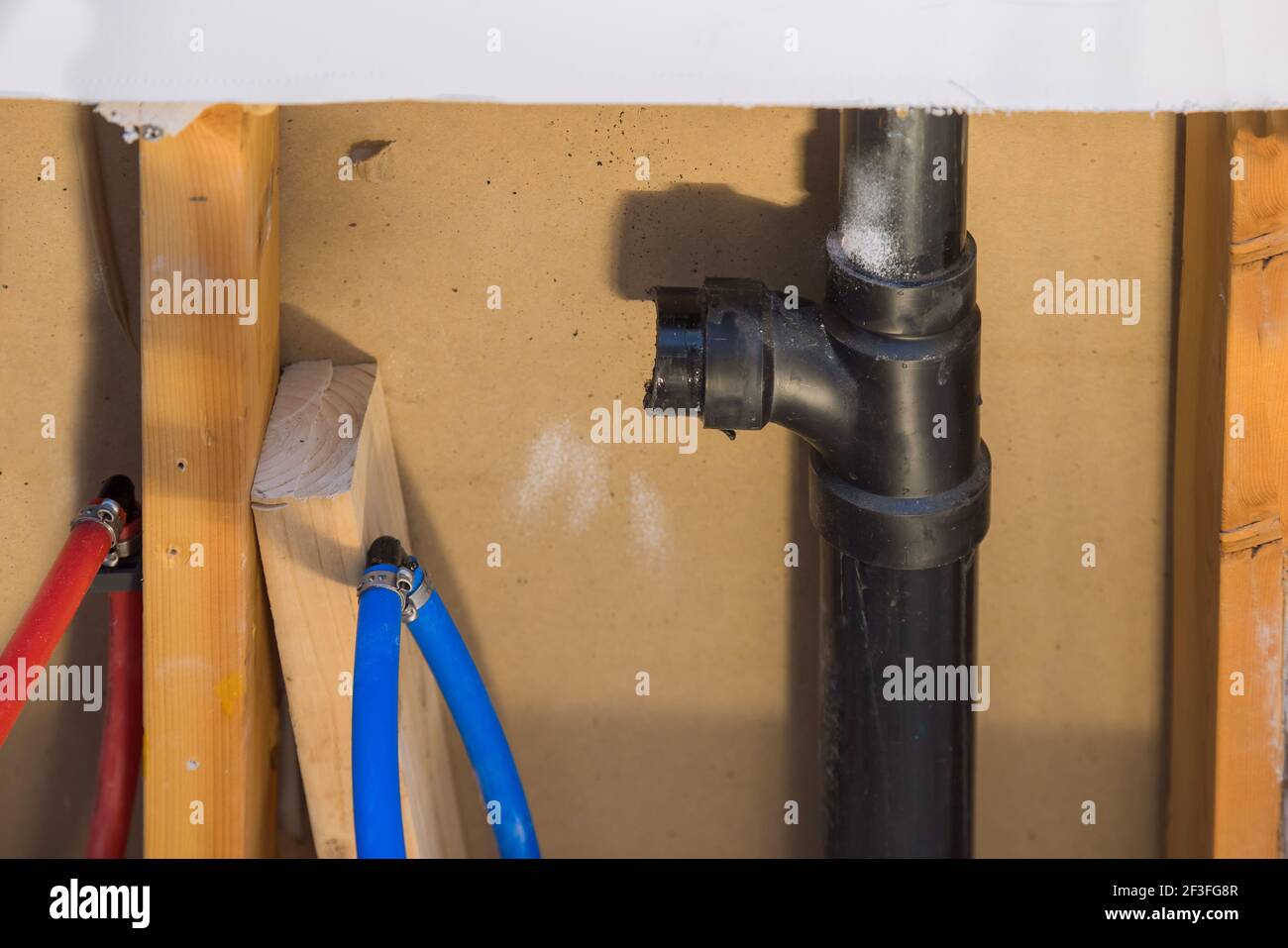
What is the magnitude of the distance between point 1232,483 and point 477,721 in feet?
2.42

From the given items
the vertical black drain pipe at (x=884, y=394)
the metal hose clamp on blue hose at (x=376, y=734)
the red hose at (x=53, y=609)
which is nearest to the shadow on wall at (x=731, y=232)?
the vertical black drain pipe at (x=884, y=394)

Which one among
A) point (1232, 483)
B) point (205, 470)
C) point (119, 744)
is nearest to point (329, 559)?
point (205, 470)

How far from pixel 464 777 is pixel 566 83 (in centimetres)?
82

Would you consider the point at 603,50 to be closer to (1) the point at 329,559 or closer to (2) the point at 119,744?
(1) the point at 329,559

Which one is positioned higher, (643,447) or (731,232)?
(731,232)

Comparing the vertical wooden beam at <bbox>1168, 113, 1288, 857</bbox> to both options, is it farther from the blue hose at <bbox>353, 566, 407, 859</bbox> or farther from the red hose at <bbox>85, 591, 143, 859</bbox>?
the red hose at <bbox>85, 591, 143, 859</bbox>

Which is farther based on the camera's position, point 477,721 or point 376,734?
point 477,721

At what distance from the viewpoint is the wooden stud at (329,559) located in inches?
38.9

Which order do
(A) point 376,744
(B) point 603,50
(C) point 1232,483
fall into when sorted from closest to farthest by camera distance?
(B) point 603,50, (A) point 376,744, (C) point 1232,483

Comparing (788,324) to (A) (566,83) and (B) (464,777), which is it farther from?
(B) (464,777)

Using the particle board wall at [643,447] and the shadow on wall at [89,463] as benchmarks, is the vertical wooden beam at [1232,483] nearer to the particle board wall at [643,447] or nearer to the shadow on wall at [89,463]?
the particle board wall at [643,447]

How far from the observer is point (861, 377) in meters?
0.97

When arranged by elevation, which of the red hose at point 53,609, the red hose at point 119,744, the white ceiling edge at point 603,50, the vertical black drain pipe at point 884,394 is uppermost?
the white ceiling edge at point 603,50

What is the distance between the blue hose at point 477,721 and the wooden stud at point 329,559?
83 millimetres
